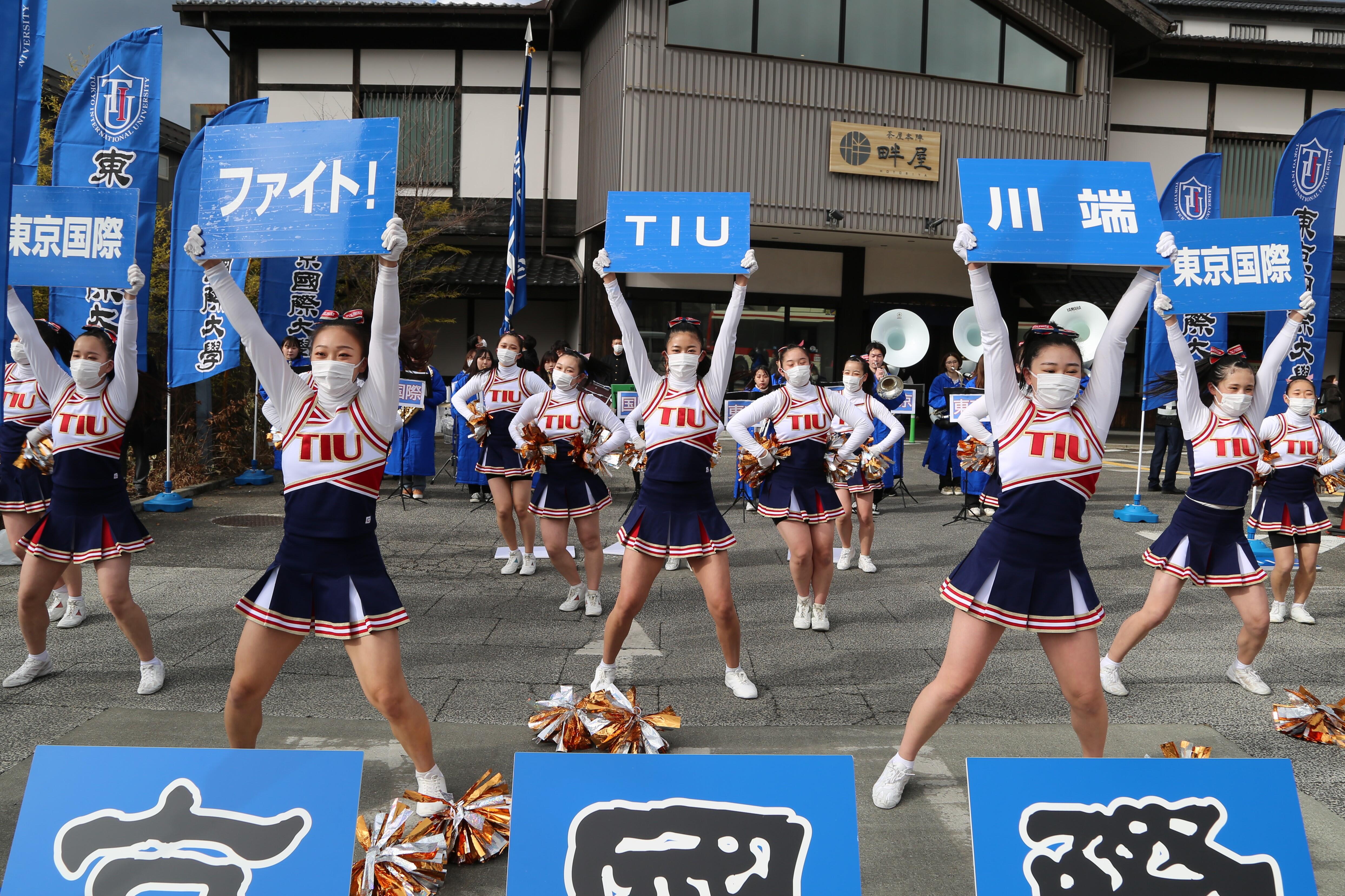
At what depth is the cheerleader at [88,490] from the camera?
4789 millimetres

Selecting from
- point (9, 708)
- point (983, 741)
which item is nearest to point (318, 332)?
point (9, 708)

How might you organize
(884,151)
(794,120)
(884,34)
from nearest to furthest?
1. (794,120)
2. (884,151)
3. (884,34)

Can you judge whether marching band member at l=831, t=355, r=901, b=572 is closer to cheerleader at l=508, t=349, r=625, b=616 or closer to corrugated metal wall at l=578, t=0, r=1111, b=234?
cheerleader at l=508, t=349, r=625, b=616

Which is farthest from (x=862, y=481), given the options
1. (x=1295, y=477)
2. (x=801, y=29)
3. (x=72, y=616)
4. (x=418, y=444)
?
(x=801, y=29)

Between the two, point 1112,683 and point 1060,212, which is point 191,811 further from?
point 1112,683

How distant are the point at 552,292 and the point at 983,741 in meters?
16.0

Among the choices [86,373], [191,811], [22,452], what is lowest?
[191,811]

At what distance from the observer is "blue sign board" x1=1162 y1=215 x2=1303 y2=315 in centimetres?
565

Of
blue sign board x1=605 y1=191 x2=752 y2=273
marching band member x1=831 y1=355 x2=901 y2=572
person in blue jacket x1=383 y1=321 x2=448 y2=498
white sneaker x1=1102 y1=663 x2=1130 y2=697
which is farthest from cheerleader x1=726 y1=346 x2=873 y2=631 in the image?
person in blue jacket x1=383 y1=321 x2=448 y2=498

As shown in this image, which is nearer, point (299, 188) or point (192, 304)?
point (299, 188)

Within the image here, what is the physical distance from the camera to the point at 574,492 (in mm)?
6742

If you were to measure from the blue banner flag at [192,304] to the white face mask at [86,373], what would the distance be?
580 centimetres

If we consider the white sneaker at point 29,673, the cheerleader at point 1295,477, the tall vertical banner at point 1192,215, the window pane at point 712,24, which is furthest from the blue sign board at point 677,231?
the window pane at point 712,24

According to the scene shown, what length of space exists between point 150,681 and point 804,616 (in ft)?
12.7
